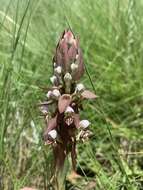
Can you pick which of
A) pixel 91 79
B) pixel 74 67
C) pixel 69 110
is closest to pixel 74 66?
pixel 74 67

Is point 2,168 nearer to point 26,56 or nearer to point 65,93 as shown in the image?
point 65,93

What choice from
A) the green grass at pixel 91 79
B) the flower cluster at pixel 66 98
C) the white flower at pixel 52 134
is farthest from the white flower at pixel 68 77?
the green grass at pixel 91 79

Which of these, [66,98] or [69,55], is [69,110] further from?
[69,55]

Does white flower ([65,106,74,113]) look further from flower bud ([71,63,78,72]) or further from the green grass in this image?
the green grass

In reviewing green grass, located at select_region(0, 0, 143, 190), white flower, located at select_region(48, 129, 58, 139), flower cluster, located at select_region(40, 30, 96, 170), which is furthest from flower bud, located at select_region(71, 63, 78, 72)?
green grass, located at select_region(0, 0, 143, 190)

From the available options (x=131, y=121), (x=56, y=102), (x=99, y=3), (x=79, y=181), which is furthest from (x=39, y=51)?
(x=56, y=102)

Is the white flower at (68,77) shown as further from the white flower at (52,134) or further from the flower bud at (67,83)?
the white flower at (52,134)

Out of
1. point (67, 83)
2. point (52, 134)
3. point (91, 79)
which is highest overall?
point (91, 79)

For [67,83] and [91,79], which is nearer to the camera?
[67,83]
